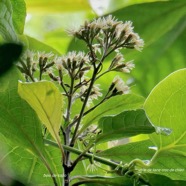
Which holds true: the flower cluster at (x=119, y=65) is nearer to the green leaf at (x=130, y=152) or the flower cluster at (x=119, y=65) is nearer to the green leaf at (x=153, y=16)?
the green leaf at (x=130, y=152)

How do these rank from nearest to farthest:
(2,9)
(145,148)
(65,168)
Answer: (2,9) < (65,168) < (145,148)

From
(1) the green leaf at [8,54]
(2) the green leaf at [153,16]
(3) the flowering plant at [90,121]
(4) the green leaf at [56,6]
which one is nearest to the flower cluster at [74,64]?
(3) the flowering plant at [90,121]

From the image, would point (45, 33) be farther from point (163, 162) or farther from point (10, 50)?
point (10, 50)

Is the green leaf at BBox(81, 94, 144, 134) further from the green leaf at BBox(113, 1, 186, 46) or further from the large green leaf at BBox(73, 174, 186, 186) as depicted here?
the green leaf at BBox(113, 1, 186, 46)

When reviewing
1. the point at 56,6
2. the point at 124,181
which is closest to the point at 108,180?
the point at 124,181

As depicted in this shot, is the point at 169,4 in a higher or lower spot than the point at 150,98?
higher

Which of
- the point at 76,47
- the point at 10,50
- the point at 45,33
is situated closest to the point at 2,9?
the point at 10,50

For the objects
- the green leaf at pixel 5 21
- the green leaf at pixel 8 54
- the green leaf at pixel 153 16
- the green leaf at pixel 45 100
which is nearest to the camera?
the green leaf at pixel 8 54
